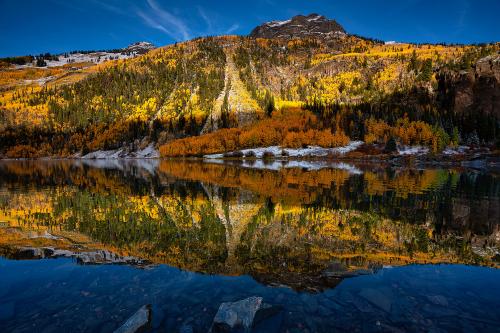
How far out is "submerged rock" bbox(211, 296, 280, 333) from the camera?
883 centimetres

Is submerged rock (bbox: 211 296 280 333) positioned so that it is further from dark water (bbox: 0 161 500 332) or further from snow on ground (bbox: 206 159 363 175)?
snow on ground (bbox: 206 159 363 175)

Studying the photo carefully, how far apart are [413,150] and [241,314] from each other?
5301 inches

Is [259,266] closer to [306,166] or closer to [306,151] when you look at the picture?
[306,166]

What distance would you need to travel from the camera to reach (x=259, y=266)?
550 inches

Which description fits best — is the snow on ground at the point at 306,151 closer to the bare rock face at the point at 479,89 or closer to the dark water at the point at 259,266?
the bare rock face at the point at 479,89

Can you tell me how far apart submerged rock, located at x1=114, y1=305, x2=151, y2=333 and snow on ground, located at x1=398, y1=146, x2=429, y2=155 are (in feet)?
433

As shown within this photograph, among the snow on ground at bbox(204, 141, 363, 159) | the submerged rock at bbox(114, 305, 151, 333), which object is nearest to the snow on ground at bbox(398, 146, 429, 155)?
the snow on ground at bbox(204, 141, 363, 159)

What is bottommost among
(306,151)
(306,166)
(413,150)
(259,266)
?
(259,266)

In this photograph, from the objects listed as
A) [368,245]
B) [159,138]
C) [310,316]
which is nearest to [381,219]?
[368,245]

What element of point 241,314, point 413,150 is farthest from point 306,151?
point 241,314

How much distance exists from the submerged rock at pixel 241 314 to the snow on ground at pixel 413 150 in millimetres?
130311

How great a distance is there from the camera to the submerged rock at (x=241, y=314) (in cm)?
883

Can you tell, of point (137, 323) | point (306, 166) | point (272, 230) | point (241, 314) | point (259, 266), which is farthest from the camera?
point (306, 166)

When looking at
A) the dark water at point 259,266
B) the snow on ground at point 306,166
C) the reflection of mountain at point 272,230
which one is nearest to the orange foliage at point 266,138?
the snow on ground at point 306,166
